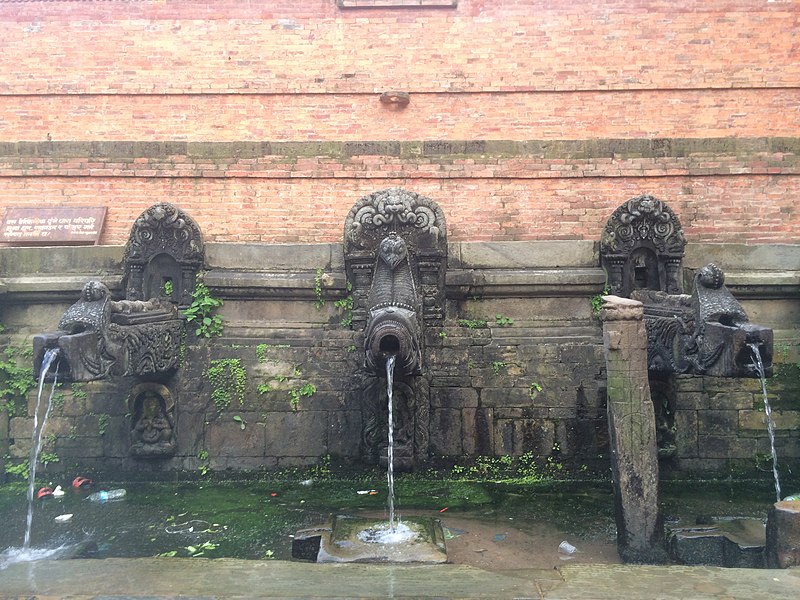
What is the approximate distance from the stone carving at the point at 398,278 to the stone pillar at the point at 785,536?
300 centimetres

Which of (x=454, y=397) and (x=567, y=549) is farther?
(x=454, y=397)

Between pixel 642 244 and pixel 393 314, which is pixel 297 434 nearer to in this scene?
pixel 393 314

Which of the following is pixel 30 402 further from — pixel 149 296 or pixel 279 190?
pixel 279 190

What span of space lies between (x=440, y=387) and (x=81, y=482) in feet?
12.4

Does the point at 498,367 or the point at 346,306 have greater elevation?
the point at 346,306

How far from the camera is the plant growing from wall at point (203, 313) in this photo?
641cm

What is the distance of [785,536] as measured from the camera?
388 centimetres

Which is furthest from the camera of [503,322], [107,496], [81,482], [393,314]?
[503,322]

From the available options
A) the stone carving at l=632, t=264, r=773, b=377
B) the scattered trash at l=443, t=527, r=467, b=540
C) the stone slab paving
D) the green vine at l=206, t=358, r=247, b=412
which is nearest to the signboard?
the green vine at l=206, t=358, r=247, b=412

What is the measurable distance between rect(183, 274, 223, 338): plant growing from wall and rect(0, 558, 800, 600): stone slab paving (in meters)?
2.92

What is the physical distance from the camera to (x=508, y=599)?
3252mm

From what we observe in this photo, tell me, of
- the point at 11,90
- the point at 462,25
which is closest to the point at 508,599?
the point at 462,25

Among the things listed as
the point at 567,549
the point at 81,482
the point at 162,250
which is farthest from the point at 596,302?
the point at 81,482

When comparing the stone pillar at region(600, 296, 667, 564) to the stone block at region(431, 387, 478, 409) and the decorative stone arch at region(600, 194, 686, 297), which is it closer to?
the stone block at region(431, 387, 478, 409)
